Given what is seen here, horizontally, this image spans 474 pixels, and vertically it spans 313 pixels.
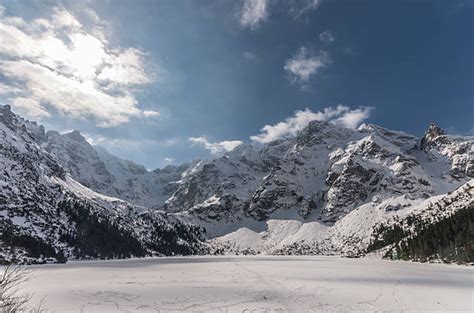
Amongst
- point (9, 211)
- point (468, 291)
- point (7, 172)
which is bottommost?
point (468, 291)

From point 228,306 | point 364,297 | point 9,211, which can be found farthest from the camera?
point 9,211

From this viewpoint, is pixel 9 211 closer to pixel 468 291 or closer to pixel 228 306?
pixel 228 306

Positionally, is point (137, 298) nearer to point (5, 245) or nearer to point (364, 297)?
point (364, 297)

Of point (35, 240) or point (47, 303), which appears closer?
point (47, 303)

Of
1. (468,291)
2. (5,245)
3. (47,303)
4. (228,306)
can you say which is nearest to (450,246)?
(468,291)

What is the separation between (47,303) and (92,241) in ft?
577

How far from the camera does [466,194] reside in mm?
174750

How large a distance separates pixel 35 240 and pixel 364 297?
146621mm

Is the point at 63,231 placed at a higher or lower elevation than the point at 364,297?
higher

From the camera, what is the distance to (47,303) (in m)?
33.7

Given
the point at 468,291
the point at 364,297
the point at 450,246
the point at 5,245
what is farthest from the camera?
the point at 5,245

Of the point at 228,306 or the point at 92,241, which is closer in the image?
the point at 228,306

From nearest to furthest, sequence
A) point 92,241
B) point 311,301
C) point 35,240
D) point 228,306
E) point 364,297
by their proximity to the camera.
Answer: point 228,306
point 311,301
point 364,297
point 35,240
point 92,241

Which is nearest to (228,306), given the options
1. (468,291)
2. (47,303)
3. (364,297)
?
(364,297)
